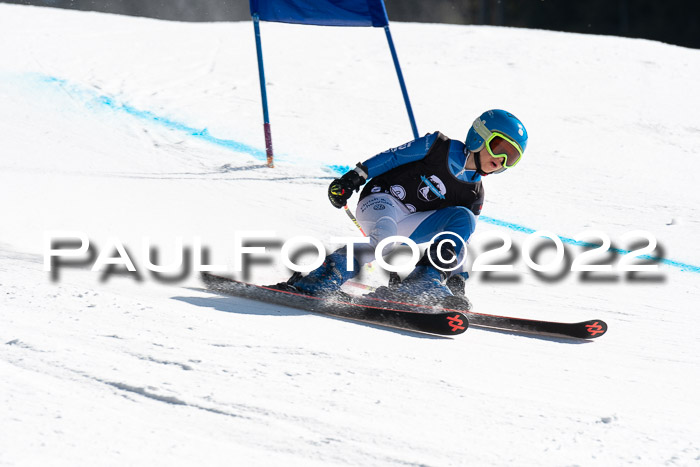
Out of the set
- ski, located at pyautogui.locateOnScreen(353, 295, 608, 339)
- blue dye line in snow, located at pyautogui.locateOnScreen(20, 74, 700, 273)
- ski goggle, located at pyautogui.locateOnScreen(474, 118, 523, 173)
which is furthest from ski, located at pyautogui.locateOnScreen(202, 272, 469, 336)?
blue dye line in snow, located at pyautogui.locateOnScreen(20, 74, 700, 273)

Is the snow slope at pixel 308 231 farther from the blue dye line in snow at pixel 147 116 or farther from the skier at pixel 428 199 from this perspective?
the skier at pixel 428 199

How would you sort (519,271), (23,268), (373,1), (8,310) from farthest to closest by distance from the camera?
(373,1), (519,271), (23,268), (8,310)

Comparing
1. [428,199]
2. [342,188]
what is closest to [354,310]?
[342,188]

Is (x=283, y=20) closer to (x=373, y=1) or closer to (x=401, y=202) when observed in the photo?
(x=373, y=1)

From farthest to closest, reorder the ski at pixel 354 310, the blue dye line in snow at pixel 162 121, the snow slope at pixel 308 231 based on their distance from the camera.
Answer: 1. the blue dye line in snow at pixel 162 121
2. the ski at pixel 354 310
3. the snow slope at pixel 308 231

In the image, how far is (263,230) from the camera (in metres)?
5.03

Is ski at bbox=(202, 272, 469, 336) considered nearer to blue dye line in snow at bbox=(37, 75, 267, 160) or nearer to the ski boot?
the ski boot

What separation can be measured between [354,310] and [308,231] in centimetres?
177

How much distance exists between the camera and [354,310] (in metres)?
3.38

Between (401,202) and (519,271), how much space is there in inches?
49.2

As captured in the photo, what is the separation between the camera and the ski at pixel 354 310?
3164 millimetres

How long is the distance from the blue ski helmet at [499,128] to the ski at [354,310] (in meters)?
0.89

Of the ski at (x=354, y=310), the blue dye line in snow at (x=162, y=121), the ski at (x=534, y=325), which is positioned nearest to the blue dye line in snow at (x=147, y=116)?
the blue dye line in snow at (x=162, y=121)

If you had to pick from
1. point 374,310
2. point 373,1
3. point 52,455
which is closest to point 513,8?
point 373,1
